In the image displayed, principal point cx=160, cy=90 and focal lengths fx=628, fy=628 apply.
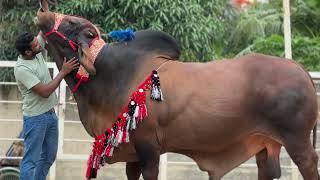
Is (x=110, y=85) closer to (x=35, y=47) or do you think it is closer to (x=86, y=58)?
(x=86, y=58)

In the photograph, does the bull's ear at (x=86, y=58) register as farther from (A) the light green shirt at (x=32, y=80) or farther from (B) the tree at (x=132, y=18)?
(B) the tree at (x=132, y=18)

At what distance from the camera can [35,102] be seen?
5.15 meters

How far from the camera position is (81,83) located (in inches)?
193

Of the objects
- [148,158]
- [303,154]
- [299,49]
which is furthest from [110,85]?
[299,49]

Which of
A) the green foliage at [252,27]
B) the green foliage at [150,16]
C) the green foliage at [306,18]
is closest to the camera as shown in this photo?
the green foliage at [150,16]

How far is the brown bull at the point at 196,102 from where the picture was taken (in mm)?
4676

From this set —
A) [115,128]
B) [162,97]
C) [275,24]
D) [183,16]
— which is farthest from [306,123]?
[275,24]

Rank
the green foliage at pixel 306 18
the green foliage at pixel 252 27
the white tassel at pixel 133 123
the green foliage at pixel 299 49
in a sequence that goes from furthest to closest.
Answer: the green foliage at pixel 252 27 → the green foliage at pixel 306 18 → the green foliage at pixel 299 49 → the white tassel at pixel 133 123

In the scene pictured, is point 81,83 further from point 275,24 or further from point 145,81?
point 275,24

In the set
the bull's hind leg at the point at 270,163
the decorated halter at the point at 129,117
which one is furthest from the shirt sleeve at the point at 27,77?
the bull's hind leg at the point at 270,163

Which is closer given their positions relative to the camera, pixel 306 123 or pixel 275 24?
pixel 306 123

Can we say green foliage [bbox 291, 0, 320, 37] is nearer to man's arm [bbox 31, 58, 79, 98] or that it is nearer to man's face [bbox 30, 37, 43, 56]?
man's face [bbox 30, 37, 43, 56]

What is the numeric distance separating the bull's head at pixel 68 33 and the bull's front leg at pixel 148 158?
27.5 inches

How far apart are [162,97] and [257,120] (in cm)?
74
